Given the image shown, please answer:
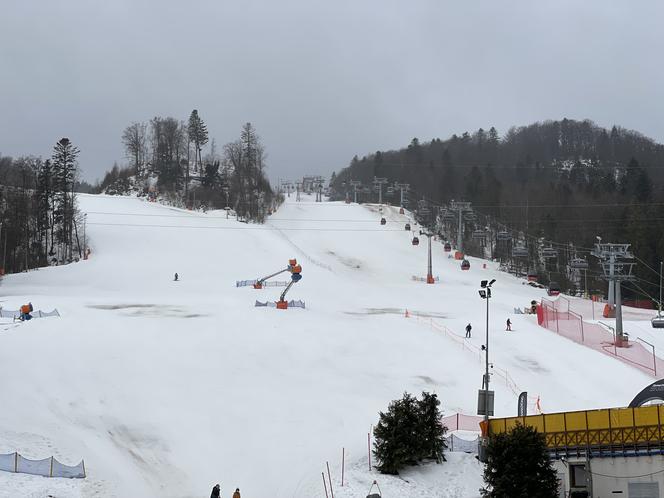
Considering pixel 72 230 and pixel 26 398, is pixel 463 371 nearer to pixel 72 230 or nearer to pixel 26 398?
pixel 26 398

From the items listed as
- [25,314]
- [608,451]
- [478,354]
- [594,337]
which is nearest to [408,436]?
[608,451]

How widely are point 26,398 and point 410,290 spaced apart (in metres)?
38.9

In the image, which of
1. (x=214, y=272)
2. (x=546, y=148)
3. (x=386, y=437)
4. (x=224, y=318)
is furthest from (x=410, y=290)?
(x=546, y=148)

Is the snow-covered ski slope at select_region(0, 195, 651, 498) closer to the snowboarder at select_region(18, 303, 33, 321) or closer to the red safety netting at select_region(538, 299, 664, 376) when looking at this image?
the red safety netting at select_region(538, 299, 664, 376)

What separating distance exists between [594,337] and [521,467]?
77.6ft

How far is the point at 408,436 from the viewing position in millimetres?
19500

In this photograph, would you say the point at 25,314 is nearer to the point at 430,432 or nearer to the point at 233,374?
the point at 233,374

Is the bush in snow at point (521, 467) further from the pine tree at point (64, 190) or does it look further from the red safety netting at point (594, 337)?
the pine tree at point (64, 190)

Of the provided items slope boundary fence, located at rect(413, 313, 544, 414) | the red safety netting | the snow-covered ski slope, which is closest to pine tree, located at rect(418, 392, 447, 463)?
the snow-covered ski slope

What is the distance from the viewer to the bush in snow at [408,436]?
19359mm

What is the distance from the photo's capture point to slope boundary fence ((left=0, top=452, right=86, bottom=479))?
16172 millimetres

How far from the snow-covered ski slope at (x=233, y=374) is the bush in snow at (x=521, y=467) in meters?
2.95

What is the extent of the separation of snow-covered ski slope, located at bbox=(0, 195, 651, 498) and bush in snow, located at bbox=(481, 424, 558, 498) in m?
2.95

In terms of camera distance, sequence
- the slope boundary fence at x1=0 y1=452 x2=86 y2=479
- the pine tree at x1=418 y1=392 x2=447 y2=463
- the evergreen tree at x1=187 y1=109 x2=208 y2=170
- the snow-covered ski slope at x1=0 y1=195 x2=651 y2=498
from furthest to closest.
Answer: the evergreen tree at x1=187 y1=109 x2=208 y2=170 < the pine tree at x1=418 y1=392 x2=447 y2=463 < the snow-covered ski slope at x1=0 y1=195 x2=651 y2=498 < the slope boundary fence at x1=0 y1=452 x2=86 y2=479
